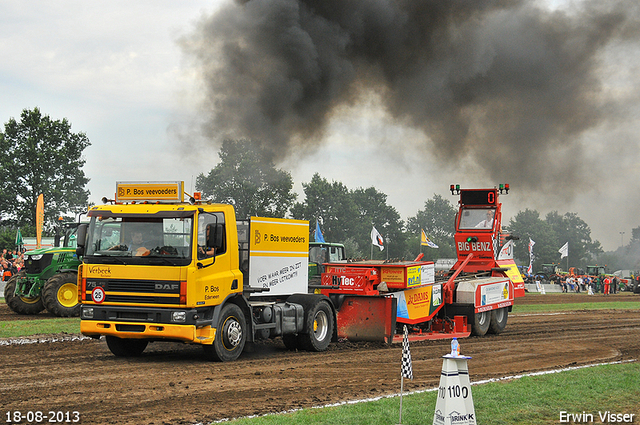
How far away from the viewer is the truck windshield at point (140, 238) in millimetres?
10227

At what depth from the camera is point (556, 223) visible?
15012 cm

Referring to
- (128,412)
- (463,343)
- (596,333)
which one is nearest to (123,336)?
(128,412)

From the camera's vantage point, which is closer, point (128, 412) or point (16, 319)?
point (128, 412)

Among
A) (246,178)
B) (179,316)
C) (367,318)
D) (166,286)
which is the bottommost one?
(367,318)

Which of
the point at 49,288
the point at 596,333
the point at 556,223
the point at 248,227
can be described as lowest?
the point at 596,333

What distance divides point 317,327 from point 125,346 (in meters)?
A: 3.69

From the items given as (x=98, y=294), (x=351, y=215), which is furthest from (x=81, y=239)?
(x=351, y=215)

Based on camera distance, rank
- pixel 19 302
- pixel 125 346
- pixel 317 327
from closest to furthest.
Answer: pixel 125 346, pixel 317 327, pixel 19 302

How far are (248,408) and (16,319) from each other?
42.4ft

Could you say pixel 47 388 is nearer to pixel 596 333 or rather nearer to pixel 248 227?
pixel 248 227

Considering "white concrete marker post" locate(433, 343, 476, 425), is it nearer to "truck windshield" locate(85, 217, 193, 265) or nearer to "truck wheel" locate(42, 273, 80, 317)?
"truck windshield" locate(85, 217, 193, 265)

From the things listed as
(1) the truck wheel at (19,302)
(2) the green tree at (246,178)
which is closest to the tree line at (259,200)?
(2) the green tree at (246,178)

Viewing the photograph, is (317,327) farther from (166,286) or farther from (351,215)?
(351,215)

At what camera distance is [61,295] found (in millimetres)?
18531
